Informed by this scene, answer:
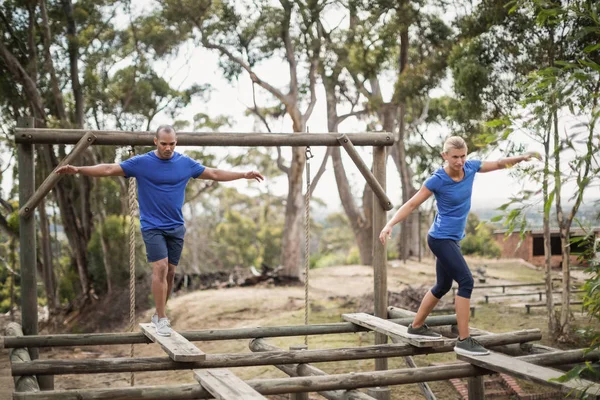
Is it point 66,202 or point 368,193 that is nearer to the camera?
point 66,202

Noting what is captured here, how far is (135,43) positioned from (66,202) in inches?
199

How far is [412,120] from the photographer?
27.8 metres

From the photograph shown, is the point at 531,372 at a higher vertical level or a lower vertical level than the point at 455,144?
lower

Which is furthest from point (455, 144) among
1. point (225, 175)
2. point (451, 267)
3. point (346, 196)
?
point (346, 196)

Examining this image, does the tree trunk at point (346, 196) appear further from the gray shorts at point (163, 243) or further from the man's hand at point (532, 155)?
the man's hand at point (532, 155)

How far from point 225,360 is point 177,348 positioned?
1.36 feet

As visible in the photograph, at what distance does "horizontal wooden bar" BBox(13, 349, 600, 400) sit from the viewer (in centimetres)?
480

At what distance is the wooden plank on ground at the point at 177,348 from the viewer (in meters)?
5.03

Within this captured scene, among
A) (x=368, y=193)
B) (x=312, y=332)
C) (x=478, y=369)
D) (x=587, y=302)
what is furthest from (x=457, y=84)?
(x=368, y=193)

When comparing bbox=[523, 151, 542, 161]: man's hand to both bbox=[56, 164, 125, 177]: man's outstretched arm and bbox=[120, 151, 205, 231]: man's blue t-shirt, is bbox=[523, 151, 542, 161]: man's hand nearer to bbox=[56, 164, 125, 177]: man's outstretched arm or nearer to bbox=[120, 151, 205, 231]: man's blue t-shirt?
bbox=[120, 151, 205, 231]: man's blue t-shirt

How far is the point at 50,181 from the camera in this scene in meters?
6.27

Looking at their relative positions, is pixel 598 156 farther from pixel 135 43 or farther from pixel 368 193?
pixel 368 193

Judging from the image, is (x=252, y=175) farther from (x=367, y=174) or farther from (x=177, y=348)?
(x=177, y=348)

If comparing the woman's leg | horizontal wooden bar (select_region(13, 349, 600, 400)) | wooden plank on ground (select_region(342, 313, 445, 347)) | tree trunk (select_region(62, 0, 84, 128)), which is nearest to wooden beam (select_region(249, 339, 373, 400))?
horizontal wooden bar (select_region(13, 349, 600, 400))
